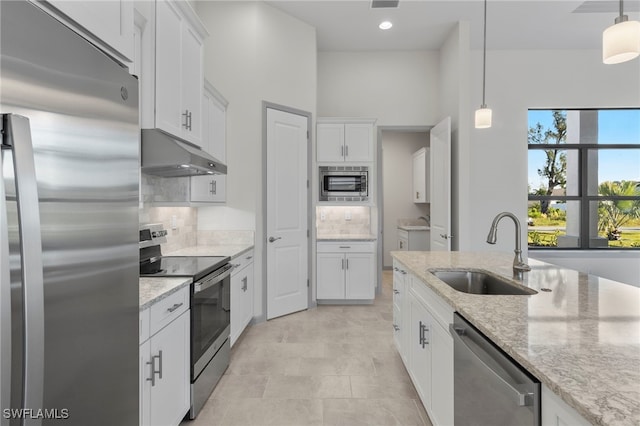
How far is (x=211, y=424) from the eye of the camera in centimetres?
200

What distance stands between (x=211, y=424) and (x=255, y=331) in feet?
4.89

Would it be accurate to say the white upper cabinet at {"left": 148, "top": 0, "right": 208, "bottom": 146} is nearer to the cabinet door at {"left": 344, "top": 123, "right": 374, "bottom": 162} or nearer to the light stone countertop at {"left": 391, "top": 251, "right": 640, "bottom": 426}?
the light stone countertop at {"left": 391, "top": 251, "right": 640, "bottom": 426}

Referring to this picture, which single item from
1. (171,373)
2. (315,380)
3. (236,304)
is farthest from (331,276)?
(171,373)

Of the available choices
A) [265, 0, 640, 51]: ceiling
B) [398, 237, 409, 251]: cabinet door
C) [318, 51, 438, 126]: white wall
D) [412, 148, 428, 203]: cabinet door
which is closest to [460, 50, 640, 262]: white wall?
[265, 0, 640, 51]: ceiling

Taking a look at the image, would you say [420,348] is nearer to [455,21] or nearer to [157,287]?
[157,287]

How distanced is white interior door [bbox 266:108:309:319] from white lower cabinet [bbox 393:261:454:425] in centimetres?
169

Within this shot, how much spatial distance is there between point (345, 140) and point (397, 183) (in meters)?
2.95

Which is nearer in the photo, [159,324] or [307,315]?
[159,324]

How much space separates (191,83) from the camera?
2.57m

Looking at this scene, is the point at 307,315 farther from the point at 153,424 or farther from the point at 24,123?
the point at 24,123

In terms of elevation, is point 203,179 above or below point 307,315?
above

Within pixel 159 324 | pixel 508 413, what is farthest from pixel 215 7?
pixel 508 413

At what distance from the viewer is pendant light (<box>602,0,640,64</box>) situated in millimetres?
1559

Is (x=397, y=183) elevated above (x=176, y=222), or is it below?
above
